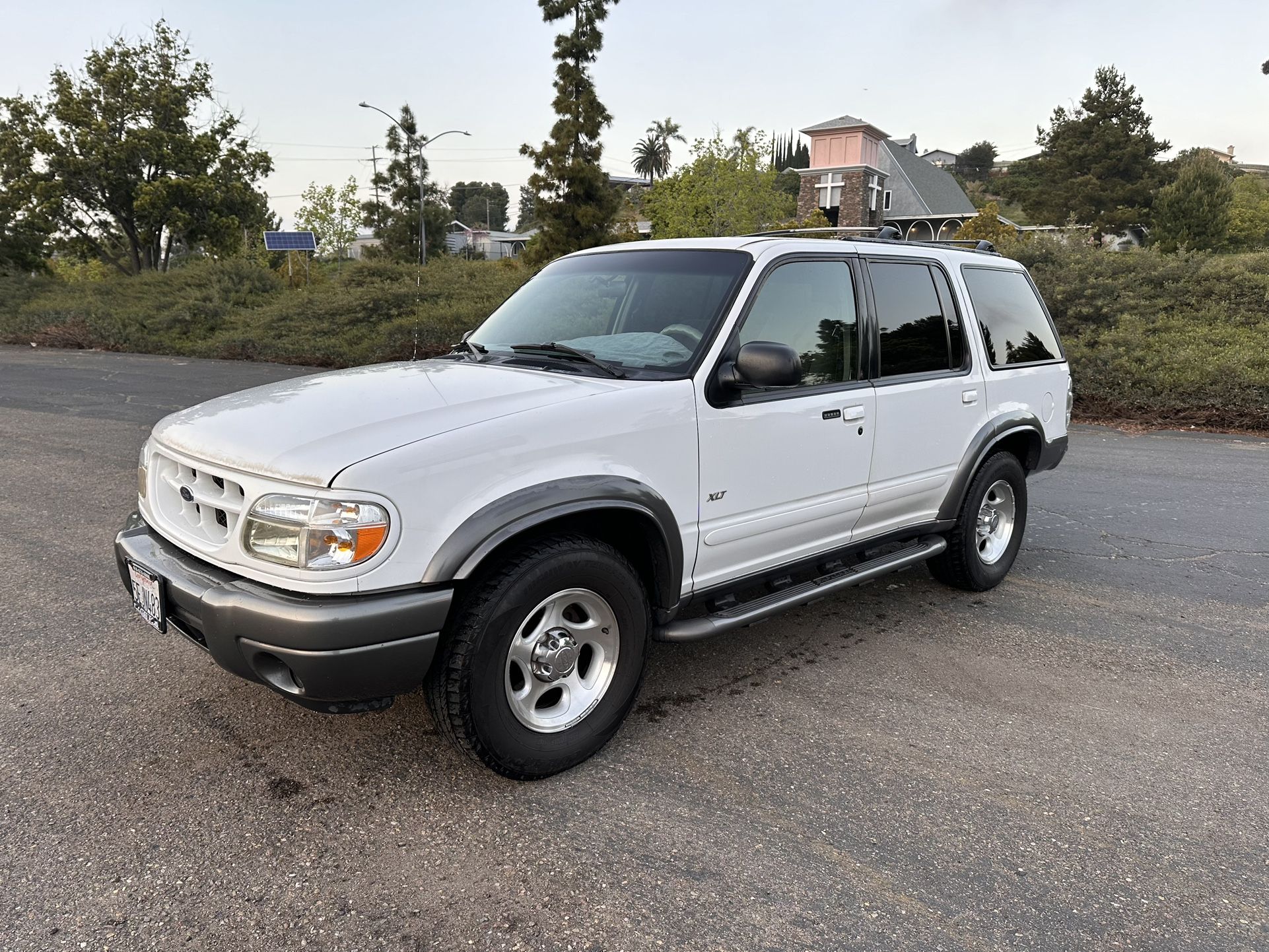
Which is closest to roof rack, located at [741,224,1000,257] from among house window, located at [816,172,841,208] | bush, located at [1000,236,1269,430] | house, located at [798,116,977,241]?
bush, located at [1000,236,1269,430]

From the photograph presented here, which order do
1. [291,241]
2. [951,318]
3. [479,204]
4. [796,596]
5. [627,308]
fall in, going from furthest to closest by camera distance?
[479,204] < [291,241] < [951,318] < [627,308] < [796,596]

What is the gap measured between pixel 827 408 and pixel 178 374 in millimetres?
15735

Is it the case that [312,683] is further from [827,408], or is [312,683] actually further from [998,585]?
[998,585]

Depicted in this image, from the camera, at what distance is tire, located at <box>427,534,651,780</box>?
2693 millimetres

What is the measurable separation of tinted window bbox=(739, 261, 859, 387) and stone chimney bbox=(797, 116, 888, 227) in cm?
4640

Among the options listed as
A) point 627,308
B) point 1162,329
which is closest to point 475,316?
point 1162,329

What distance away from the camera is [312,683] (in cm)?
248

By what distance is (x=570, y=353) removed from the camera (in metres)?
3.53

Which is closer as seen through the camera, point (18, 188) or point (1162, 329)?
point (1162, 329)

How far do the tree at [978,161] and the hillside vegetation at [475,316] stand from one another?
9519 centimetres

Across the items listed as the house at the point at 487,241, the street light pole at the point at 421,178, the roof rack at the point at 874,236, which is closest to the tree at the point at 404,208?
the street light pole at the point at 421,178

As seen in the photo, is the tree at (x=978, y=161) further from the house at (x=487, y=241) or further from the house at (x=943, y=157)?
the house at (x=487, y=241)

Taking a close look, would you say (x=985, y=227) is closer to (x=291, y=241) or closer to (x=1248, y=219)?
(x=1248, y=219)

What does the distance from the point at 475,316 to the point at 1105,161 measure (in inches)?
1680
